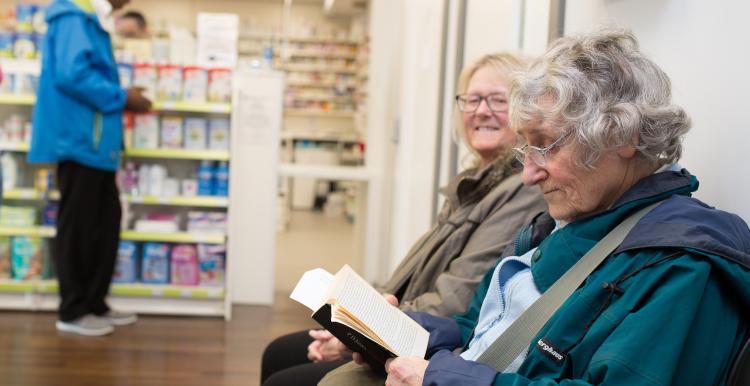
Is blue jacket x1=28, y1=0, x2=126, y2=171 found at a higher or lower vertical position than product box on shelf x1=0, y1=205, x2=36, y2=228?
higher

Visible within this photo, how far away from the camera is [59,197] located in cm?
455

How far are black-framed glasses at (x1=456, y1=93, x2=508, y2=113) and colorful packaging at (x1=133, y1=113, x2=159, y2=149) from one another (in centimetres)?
277

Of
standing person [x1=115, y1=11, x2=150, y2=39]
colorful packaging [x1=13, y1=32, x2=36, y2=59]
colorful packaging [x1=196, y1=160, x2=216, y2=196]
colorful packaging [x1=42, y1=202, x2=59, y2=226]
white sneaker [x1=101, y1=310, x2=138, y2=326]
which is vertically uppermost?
standing person [x1=115, y1=11, x2=150, y2=39]

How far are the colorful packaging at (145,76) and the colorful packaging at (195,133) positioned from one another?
0.27m

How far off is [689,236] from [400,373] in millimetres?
591

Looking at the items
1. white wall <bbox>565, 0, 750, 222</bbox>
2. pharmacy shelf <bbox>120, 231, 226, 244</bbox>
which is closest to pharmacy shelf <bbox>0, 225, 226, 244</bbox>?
pharmacy shelf <bbox>120, 231, 226, 244</bbox>

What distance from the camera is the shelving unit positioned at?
466 cm

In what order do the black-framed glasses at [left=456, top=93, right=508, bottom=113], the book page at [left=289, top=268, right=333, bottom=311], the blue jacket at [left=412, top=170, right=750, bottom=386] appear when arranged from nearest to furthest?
the blue jacket at [left=412, top=170, right=750, bottom=386], the book page at [left=289, top=268, right=333, bottom=311], the black-framed glasses at [left=456, top=93, right=508, bottom=113]

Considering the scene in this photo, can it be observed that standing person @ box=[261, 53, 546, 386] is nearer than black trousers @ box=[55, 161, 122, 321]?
Yes

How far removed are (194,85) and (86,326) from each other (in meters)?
1.56

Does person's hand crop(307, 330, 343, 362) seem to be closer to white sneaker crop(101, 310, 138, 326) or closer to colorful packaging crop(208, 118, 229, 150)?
white sneaker crop(101, 310, 138, 326)

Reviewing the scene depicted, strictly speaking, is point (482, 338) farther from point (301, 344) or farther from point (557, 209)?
point (301, 344)

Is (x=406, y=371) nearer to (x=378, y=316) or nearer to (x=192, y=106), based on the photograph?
(x=378, y=316)

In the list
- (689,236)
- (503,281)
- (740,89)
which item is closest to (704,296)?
(689,236)
